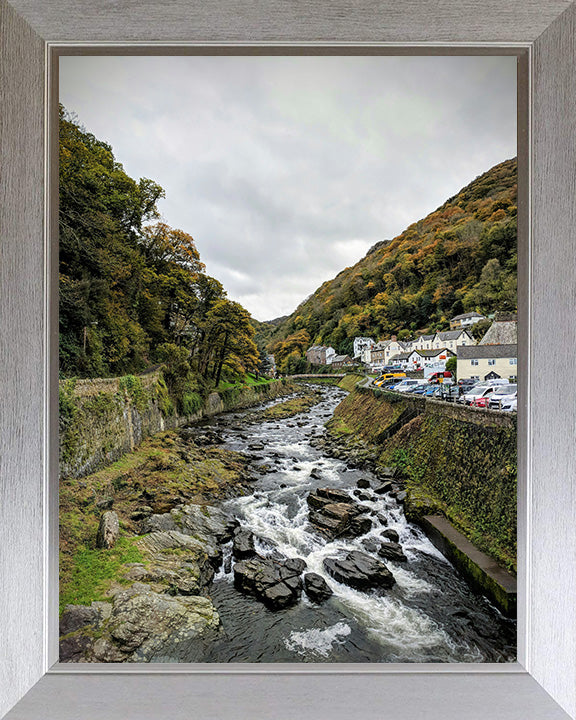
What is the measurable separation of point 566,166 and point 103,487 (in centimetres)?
247

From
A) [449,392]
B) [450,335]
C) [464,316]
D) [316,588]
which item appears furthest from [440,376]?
[316,588]

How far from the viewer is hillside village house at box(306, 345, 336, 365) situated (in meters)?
1.89

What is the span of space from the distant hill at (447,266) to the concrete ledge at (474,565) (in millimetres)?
943

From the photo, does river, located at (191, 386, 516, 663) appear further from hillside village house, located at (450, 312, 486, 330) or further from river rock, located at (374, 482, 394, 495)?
hillside village house, located at (450, 312, 486, 330)

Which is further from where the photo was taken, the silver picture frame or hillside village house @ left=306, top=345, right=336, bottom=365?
hillside village house @ left=306, top=345, right=336, bottom=365

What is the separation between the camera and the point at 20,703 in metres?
1.34

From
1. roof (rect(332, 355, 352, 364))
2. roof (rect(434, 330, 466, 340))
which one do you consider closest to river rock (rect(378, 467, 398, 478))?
roof (rect(332, 355, 352, 364))

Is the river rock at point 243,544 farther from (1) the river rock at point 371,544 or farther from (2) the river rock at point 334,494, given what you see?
(1) the river rock at point 371,544

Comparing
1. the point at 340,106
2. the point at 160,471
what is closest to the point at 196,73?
the point at 340,106

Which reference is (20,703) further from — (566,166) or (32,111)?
(566,166)

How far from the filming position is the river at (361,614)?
1478 millimetres

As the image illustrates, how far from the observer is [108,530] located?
1.61 metres

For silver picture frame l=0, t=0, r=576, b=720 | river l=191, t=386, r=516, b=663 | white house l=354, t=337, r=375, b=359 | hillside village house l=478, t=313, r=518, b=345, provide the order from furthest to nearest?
white house l=354, t=337, r=375, b=359 → hillside village house l=478, t=313, r=518, b=345 → river l=191, t=386, r=516, b=663 → silver picture frame l=0, t=0, r=576, b=720

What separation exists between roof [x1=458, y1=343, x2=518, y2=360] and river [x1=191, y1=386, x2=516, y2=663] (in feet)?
2.62
